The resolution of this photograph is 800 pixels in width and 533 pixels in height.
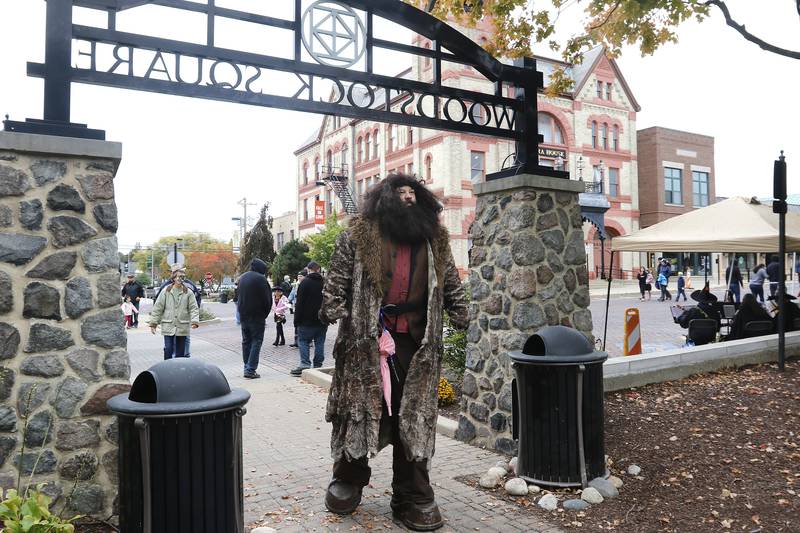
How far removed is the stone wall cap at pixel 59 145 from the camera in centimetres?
353

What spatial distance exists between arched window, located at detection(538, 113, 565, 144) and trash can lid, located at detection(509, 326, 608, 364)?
116 feet

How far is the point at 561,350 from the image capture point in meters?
4.59

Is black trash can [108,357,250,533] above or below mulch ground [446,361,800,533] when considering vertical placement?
above

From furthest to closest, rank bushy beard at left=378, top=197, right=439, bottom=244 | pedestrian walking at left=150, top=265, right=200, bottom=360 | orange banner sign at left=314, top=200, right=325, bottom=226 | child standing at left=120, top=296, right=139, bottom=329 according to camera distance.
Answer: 1. orange banner sign at left=314, top=200, right=325, bottom=226
2. child standing at left=120, top=296, right=139, bottom=329
3. pedestrian walking at left=150, top=265, right=200, bottom=360
4. bushy beard at left=378, top=197, right=439, bottom=244

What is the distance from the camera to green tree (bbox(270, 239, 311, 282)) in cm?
4009

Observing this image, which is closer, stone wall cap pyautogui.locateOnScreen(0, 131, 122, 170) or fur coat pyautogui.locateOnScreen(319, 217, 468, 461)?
stone wall cap pyautogui.locateOnScreen(0, 131, 122, 170)

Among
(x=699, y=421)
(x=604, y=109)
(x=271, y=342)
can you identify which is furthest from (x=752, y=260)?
(x=699, y=421)

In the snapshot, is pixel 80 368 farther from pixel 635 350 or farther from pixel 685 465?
pixel 635 350

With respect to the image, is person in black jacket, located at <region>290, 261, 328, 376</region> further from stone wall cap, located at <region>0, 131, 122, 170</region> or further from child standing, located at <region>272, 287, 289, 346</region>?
stone wall cap, located at <region>0, 131, 122, 170</region>

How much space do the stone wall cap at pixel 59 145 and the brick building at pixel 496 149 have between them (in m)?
30.3

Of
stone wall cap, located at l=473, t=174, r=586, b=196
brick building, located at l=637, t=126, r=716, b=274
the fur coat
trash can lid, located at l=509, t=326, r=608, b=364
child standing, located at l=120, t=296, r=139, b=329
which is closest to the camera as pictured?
the fur coat

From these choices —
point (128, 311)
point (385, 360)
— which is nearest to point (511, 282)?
point (385, 360)

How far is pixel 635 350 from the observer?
10258mm

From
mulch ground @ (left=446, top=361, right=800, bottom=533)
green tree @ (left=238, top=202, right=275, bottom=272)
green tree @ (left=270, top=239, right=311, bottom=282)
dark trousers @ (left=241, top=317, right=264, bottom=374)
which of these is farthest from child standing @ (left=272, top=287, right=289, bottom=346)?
green tree @ (left=270, top=239, right=311, bottom=282)
